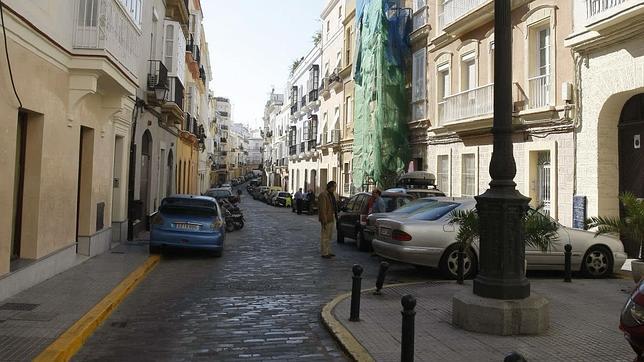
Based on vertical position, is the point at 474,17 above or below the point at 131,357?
above

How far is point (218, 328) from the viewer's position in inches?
257

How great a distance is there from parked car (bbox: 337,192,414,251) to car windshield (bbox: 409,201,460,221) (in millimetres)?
2702

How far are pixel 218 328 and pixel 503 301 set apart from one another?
339 cm

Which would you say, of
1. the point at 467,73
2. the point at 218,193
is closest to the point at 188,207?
the point at 467,73

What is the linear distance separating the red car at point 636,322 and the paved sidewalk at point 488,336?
1320 millimetres

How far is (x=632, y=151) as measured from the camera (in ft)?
41.9

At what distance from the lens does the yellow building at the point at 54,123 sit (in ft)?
24.3

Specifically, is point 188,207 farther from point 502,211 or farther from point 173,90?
point 502,211

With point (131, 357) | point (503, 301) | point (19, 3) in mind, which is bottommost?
point (131, 357)

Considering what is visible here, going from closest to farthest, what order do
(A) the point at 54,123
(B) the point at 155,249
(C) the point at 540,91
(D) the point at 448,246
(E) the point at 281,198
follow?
1. (A) the point at 54,123
2. (D) the point at 448,246
3. (B) the point at 155,249
4. (C) the point at 540,91
5. (E) the point at 281,198

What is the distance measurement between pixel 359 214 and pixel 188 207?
486 centimetres

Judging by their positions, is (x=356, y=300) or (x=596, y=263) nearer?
(x=356, y=300)

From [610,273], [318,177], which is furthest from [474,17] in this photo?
[318,177]

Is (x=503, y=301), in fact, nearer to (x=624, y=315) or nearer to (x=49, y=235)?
(x=624, y=315)
